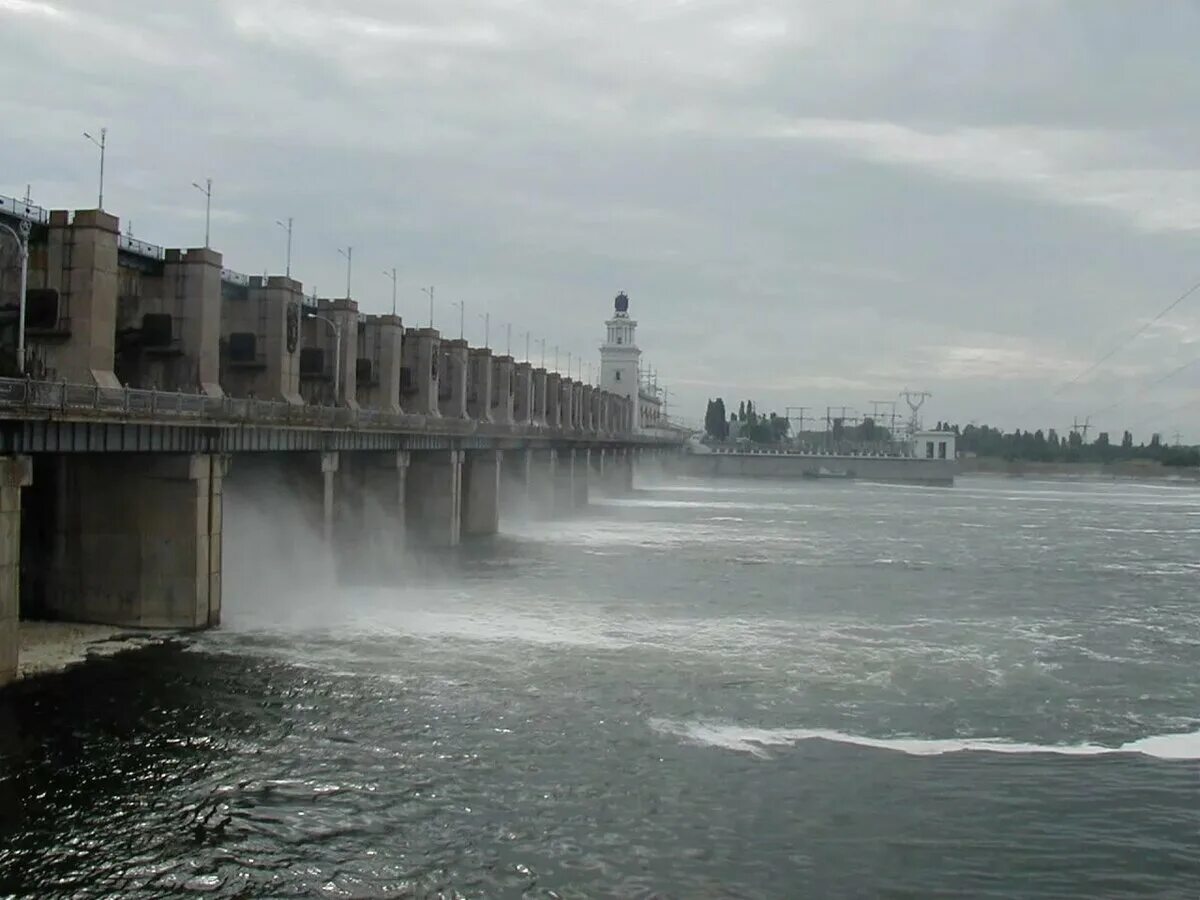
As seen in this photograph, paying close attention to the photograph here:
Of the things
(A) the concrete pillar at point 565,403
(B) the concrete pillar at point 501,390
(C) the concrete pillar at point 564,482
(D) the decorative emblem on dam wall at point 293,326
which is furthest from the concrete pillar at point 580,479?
(D) the decorative emblem on dam wall at point 293,326

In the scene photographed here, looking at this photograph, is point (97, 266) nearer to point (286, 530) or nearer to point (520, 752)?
point (286, 530)

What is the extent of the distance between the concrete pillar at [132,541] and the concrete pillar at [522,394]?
7850cm

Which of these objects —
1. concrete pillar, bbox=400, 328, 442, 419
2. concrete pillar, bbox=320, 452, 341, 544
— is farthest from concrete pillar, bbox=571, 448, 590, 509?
concrete pillar, bbox=320, 452, 341, 544

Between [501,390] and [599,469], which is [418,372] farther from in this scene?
[599,469]

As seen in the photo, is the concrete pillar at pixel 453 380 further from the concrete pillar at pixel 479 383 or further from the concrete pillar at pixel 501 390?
the concrete pillar at pixel 501 390

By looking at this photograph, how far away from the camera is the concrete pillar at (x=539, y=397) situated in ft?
427

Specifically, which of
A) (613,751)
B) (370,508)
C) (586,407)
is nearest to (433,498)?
(370,508)

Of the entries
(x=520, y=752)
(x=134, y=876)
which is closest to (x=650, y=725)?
(x=520, y=752)

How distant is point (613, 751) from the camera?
26234 millimetres

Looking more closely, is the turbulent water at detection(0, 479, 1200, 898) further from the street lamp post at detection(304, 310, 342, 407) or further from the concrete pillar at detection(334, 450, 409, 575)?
the street lamp post at detection(304, 310, 342, 407)

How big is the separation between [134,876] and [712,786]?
1070 centimetres

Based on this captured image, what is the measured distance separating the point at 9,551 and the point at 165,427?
372 inches

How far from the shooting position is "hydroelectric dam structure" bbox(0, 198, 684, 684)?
34.8 meters

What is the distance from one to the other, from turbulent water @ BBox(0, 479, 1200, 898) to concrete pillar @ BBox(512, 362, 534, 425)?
221 ft
